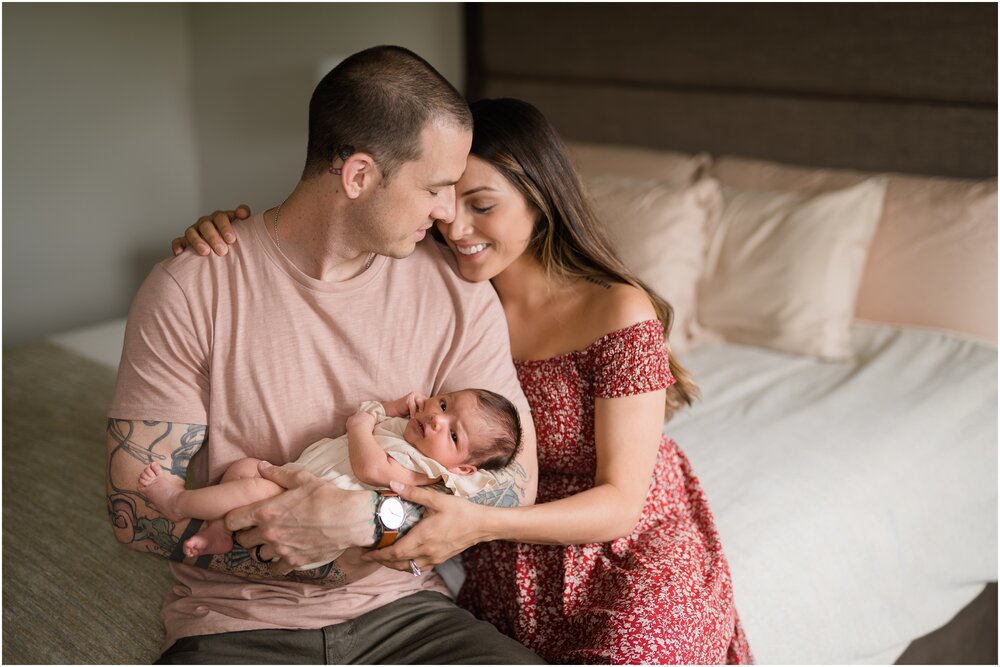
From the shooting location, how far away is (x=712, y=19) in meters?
→ 3.11

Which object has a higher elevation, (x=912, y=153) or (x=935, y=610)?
(x=912, y=153)

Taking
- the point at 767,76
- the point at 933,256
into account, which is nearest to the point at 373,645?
the point at 933,256

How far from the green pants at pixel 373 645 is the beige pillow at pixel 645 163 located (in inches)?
72.4

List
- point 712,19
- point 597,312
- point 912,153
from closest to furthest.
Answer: point 597,312
point 912,153
point 712,19

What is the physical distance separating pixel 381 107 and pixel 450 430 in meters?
0.52

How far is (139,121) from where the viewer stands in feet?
15.0

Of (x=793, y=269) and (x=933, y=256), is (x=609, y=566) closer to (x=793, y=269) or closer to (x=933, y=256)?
(x=793, y=269)

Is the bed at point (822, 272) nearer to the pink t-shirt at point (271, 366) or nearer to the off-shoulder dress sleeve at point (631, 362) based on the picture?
the off-shoulder dress sleeve at point (631, 362)

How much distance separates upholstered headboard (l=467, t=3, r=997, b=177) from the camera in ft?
8.93

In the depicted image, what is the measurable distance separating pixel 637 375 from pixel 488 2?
2411 mm

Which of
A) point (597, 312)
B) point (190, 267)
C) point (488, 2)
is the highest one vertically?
point (488, 2)

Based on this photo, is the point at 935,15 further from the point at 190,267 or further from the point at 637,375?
the point at 190,267

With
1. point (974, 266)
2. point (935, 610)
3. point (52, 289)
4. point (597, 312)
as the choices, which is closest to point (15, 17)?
point (52, 289)

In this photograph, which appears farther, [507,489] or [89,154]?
[89,154]
